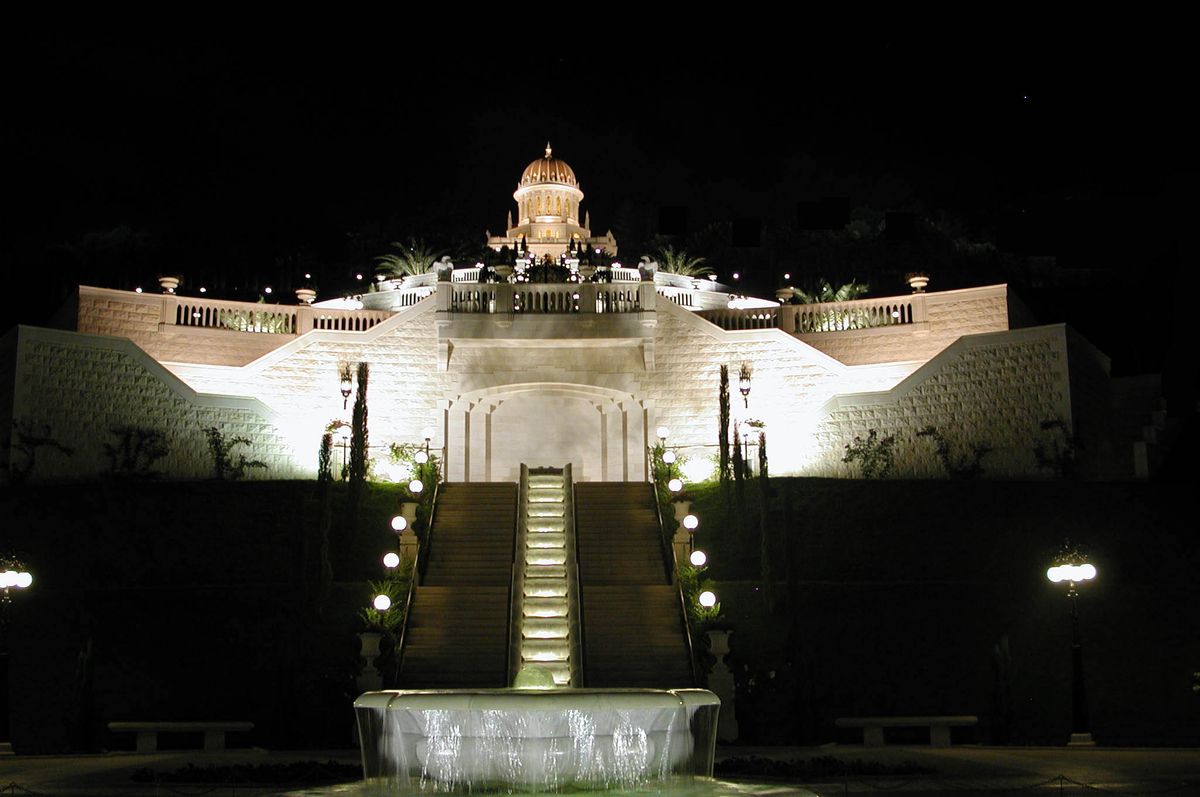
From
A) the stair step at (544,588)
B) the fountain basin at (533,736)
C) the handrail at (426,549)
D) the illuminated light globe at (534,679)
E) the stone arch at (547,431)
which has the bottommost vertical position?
the fountain basin at (533,736)

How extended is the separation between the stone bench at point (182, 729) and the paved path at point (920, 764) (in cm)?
37

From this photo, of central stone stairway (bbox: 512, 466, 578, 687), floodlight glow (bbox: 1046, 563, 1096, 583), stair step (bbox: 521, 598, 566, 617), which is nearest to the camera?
floodlight glow (bbox: 1046, 563, 1096, 583)

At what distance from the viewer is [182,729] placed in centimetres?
1745

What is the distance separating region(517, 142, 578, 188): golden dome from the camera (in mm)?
46781

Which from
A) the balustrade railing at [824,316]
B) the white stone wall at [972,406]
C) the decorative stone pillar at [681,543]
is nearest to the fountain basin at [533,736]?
the decorative stone pillar at [681,543]

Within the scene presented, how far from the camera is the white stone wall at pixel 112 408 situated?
25938 millimetres

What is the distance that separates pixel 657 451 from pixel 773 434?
5.43 m

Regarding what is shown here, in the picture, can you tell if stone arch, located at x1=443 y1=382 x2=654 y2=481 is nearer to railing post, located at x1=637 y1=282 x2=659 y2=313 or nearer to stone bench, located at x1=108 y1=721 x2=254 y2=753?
railing post, located at x1=637 y1=282 x2=659 y2=313

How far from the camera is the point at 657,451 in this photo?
2558 centimetres

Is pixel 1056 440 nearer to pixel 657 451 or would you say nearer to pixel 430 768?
pixel 657 451

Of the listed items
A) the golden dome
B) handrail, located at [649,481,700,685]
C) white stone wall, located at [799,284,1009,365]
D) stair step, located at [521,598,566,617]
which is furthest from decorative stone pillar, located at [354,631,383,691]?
the golden dome

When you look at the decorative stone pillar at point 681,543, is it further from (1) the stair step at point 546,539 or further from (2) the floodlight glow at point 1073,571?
(2) the floodlight glow at point 1073,571

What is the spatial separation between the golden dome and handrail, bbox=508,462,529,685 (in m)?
23.0

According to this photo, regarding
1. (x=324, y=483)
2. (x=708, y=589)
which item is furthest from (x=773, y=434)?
(x=324, y=483)
